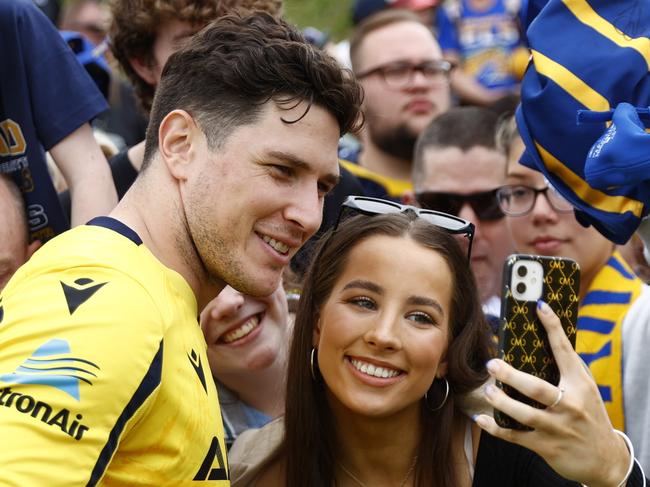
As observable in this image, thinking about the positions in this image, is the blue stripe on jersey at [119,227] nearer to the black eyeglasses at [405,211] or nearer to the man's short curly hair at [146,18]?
the black eyeglasses at [405,211]

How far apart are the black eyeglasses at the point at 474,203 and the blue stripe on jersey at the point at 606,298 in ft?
2.50

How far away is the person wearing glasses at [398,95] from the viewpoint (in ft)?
19.0

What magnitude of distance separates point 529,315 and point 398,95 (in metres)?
3.43

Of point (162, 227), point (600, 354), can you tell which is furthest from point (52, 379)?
point (600, 354)

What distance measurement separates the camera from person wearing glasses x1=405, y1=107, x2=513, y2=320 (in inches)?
188

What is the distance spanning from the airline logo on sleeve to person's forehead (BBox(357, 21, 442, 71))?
162 inches

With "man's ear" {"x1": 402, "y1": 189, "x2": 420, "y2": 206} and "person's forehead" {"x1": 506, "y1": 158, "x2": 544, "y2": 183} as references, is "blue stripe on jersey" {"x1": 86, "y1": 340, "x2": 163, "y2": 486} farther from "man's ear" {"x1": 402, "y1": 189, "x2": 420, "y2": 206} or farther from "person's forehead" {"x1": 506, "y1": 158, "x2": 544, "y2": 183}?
"man's ear" {"x1": 402, "y1": 189, "x2": 420, "y2": 206}

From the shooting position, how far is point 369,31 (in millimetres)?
6043

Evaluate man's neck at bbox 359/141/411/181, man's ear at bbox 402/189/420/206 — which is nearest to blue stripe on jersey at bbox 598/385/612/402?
man's ear at bbox 402/189/420/206

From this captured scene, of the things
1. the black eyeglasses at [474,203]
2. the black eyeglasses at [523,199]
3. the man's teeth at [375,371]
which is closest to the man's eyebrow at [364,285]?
the man's teeth at [375,371]

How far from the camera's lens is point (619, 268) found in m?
4.30

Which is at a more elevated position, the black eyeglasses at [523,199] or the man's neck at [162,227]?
the man's neck at [162,227]

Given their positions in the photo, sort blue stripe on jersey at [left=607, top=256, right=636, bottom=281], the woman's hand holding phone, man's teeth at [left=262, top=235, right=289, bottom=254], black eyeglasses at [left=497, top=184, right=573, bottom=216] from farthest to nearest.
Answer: black eyeglasses at [left=497, top=184, right=573, bottom=216] → blue stripe on jersey at [left=607, top=256, right=636, bottom=281] → man's teeth at [left=262, top=235, right=289, bottom=254] → the woman's hand holding phone

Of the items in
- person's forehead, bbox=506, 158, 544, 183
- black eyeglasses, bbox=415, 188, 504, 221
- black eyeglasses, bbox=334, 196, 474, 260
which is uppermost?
black eyeglasses, bbox=334, 196, 474, 260
